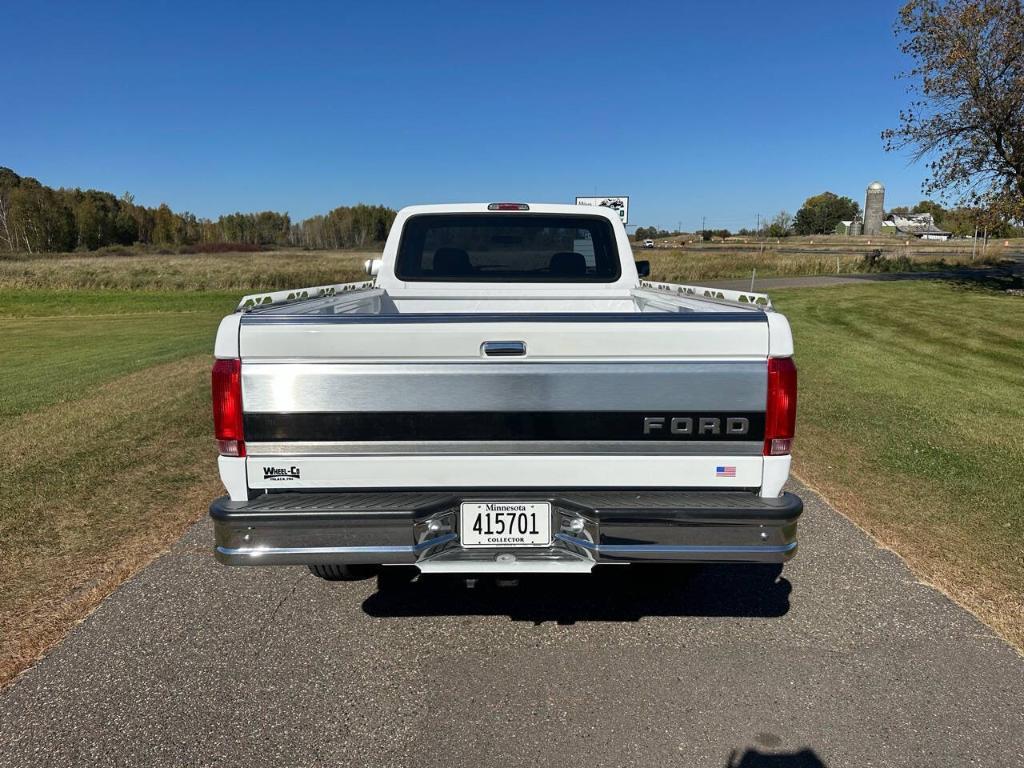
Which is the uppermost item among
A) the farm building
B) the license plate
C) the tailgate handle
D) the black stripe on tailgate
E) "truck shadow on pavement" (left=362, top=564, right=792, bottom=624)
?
the farm building

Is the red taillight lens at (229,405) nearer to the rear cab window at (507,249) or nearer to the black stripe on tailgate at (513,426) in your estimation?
the black stripe on tailgate at (513,426)

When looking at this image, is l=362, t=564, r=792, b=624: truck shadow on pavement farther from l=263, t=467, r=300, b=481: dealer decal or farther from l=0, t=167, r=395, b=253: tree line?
l=0, t=167, r=395, b=253: tree line

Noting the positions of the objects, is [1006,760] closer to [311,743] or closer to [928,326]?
[311,743]

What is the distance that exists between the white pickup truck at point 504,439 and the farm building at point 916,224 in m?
133

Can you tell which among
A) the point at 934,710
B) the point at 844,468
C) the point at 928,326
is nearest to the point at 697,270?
the point at 928,326

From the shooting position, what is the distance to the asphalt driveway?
8.25ft

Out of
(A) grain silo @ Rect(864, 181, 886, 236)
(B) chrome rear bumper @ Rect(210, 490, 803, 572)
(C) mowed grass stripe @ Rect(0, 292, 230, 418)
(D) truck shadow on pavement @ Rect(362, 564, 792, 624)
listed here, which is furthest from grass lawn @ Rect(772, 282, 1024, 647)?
(A) grain silo @ Rect(864, 181, 886, 236)

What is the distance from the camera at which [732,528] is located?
2.67m

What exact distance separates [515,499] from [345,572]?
1.44 metres

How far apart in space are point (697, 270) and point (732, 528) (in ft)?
109

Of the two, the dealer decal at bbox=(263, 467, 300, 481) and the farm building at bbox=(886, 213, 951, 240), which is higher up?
the farm building at bbox=(886, 213, 951, 240)

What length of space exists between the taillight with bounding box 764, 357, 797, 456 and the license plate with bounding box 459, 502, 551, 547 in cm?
91

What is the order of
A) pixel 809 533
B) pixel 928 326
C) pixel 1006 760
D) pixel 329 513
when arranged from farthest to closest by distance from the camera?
pixel 928 326 < pixel 809 533 < pixel 329 513 < pixel 1006 760

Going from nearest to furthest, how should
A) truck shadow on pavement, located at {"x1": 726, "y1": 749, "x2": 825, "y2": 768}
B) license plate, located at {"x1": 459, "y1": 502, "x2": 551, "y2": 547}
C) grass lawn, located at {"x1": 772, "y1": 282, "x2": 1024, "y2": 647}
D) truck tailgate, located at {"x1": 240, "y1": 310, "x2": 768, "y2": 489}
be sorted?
1. truck shadow on pavement, located at {"x1": 726, "y1": 749, "x2": 825, "y2": 768}
2. truck tailgate, located at {"x1": 240, "y1": 310, "x2": 768, "y2": 489}
3. license plate, located at {"x1": 459, "y1": 502, "x2": 551, "y2": 547}
4. grass lawn, located at {"x1": 772, "y1": 282, "x2": 1024, "y2": 647}
